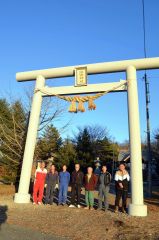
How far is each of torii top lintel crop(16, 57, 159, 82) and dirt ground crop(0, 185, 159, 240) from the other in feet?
17.6

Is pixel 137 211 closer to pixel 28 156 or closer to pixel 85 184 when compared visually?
pixel 85 184

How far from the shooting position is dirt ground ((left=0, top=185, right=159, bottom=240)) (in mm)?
8133

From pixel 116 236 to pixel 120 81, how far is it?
6.80 m

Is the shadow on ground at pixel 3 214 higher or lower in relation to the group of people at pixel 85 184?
lower

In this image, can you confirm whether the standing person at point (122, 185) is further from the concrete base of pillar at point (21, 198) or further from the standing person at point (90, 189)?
the concrete base of pillar at point (21, 198)

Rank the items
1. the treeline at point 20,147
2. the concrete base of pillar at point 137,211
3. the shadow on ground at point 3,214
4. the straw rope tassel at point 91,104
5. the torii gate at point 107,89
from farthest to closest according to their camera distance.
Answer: the treeline at point 20,147, the straw rope tassel at point 91,104, the torii gate at point 107,89, the concrete base of pillar at point 137,211, the shadow on ground at point 3,214

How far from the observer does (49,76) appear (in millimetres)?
14711

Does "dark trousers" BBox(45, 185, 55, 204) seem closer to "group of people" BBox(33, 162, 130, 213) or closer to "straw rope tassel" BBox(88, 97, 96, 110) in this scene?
"group of people" BBox(33, 162, 130, 213)

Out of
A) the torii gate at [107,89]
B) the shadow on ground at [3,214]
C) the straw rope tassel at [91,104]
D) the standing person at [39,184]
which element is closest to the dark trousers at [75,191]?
the standing person at [39,184]

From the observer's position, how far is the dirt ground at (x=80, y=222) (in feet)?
26.7

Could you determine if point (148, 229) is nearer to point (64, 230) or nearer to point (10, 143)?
point (64, 230)

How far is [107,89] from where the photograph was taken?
1341cm

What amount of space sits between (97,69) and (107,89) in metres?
0.99

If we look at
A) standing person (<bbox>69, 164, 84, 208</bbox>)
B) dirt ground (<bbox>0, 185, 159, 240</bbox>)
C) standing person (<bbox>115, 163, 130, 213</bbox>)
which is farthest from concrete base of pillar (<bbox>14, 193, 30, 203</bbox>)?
standing person (<bbox>115, 163, 130, 213</bbox>)
